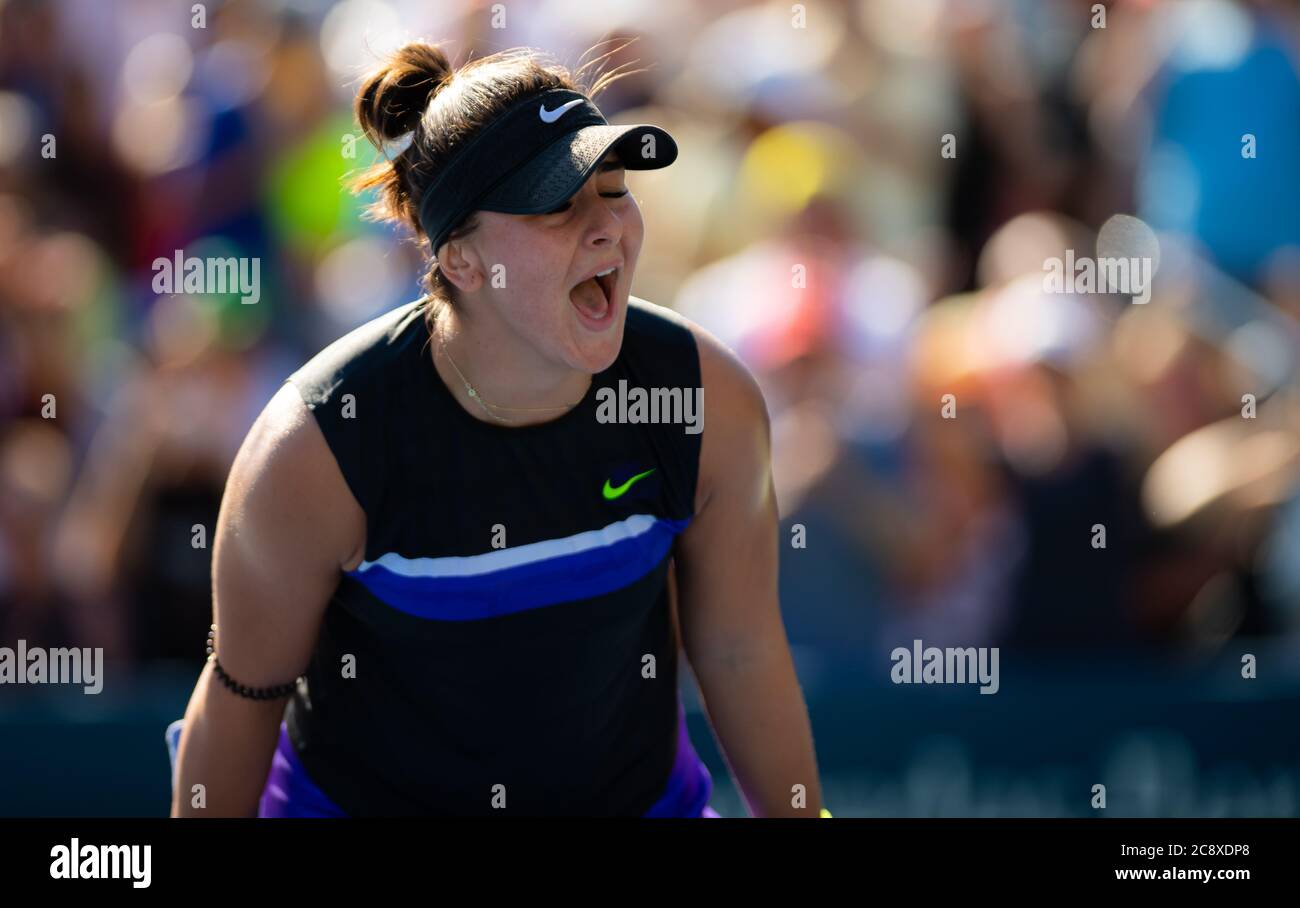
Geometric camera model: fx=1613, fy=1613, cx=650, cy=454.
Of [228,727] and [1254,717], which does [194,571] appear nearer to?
[228,727]

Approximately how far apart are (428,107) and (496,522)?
582 millimetres

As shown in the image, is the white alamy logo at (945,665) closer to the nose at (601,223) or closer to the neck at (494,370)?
the neck at (494,370)

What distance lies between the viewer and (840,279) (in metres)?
4.41

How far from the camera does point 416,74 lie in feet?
Result: 7.36

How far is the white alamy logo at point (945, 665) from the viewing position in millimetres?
3814

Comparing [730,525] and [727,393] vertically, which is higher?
[727,393]

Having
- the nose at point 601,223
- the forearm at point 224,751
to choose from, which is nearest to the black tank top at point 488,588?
the forearm at point 224,751

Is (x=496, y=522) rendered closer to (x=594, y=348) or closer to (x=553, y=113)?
(x=594, y=348)

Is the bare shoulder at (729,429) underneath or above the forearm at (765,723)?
above

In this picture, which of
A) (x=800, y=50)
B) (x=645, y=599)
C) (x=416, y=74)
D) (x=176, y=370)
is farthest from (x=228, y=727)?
(x=800, y=50)

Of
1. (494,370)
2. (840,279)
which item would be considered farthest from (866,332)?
(494,370)
